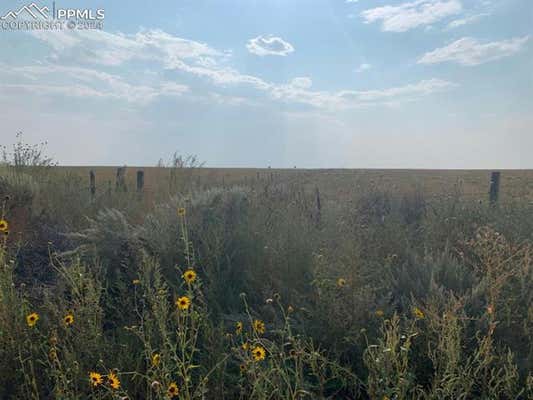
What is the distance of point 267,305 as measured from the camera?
155 inches

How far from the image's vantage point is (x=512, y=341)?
3.43 metres

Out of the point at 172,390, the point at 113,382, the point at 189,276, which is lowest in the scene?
the point at 172,390

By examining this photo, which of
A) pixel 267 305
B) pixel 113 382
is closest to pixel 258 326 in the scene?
pixel 267 305

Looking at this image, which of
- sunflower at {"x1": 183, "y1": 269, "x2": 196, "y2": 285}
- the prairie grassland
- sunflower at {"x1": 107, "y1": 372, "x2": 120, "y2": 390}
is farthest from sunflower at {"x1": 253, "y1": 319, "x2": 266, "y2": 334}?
sunflower at {"x1": 107, "y1": 372, "x2": 120, "y2": 390}

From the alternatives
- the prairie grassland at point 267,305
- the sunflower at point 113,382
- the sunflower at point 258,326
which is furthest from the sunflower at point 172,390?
the sunflower at point 258,326

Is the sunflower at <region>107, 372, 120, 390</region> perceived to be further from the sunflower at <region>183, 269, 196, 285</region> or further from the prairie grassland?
the sunflower at <region>183, 269, 196, 285</region>

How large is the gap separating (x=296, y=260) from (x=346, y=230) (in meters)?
0.99

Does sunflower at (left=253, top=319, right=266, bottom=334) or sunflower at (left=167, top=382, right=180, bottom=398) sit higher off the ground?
sunflower at (left=253, top=319, right=266, bottom=334)

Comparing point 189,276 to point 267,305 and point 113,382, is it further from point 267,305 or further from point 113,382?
point 267,305

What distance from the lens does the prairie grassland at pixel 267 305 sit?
287 cm

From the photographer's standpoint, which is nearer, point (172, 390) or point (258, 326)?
point (172, 390)

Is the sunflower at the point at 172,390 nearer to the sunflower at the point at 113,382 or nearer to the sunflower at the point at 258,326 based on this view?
the sunflower at the point at 113,382

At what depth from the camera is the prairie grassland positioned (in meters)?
2.87

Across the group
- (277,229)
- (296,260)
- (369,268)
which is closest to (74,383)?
(296,260)
